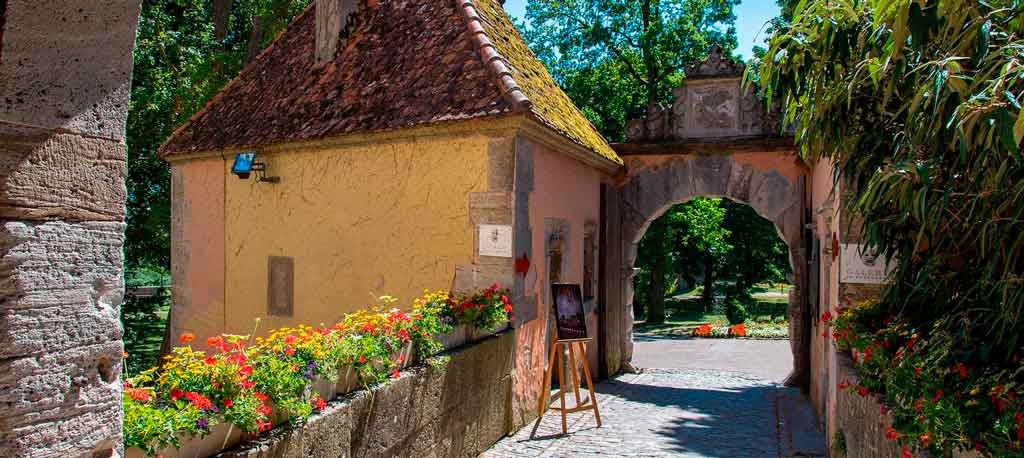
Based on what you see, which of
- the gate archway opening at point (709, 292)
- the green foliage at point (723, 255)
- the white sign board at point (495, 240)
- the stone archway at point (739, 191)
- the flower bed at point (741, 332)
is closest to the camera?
the white sign board at point (495, 240)

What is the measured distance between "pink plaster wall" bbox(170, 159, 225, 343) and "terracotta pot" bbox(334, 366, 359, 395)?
5612mm

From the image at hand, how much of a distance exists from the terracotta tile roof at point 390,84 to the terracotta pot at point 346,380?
3.07m

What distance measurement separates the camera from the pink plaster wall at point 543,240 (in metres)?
7.54

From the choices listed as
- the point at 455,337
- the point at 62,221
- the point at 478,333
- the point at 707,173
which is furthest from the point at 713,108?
the point at 62,221

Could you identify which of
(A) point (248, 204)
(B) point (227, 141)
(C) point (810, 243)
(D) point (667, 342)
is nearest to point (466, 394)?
(A) point (248, 204)

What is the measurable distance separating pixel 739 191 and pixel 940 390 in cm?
724

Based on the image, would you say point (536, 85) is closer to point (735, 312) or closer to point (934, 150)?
point (934, 150)

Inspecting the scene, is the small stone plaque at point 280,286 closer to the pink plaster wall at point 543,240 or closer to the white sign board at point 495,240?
the white sign board at point 495,240

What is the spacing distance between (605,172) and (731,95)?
212cm

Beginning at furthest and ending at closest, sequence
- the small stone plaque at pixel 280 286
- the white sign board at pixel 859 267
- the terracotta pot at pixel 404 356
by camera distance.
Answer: the small stone plaque at pixel 280 286 → the white sign board at pixel 859 267 → the terracotta pot at pixel 404 356

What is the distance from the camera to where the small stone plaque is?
8.69 metres

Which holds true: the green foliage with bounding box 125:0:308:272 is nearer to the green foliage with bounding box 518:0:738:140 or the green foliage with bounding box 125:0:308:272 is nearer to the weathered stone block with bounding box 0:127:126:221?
the green foliage with bounding box 518:0:738:140

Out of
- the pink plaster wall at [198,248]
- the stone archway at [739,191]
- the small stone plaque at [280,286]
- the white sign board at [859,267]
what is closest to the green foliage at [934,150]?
the white sign board at [859,267]

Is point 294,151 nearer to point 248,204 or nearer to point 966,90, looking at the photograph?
point 248,204
